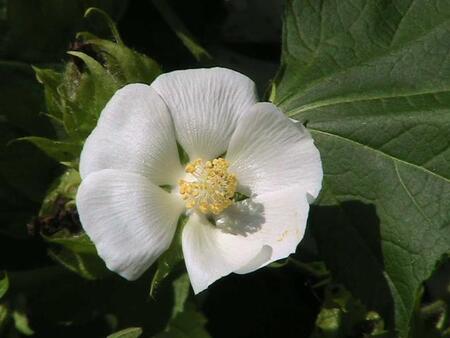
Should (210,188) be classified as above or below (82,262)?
above

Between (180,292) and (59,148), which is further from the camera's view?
(180,292)

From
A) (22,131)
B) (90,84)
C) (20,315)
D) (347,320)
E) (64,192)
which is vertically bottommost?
(20,315)

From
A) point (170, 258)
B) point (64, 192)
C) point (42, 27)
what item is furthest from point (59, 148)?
point (42, 27)

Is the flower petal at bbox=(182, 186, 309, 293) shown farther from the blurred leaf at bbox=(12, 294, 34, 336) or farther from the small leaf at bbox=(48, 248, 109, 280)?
the blurred leaf at bbox=(12, 294, 34, 336)

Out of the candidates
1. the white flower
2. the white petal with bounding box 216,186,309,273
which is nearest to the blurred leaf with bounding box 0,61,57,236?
the white flower

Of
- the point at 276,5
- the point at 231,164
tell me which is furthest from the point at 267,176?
the point at 276,5

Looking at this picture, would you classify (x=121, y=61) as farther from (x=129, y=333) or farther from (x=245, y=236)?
(x=129, y=333)

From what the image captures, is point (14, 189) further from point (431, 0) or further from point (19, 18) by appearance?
point (431, 0)
